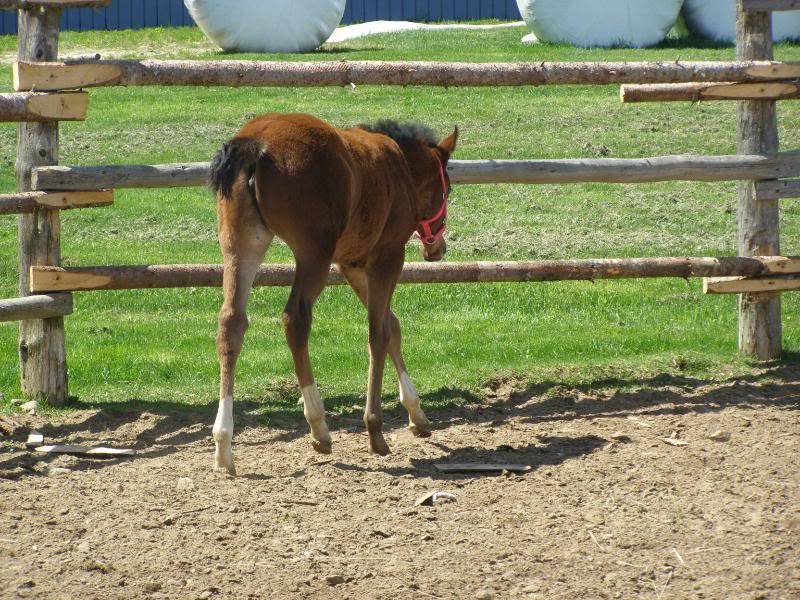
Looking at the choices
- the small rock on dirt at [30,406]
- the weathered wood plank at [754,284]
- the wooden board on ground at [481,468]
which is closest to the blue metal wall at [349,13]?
the small rock on dirt at [30,406]

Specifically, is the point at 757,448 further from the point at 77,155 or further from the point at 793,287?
the point at 77,155

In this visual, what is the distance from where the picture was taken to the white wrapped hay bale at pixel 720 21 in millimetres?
17364

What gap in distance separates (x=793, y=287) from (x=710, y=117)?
25.2 ft

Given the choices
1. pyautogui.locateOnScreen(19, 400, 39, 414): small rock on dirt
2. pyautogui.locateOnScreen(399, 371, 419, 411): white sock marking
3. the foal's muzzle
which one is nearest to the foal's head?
the foal's muzzle

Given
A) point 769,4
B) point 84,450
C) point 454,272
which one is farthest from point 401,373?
point 769,4

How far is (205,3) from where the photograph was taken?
1761cm

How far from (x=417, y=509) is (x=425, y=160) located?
7.46ft

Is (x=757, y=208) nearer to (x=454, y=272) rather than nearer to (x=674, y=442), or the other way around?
(x=454, y=272)

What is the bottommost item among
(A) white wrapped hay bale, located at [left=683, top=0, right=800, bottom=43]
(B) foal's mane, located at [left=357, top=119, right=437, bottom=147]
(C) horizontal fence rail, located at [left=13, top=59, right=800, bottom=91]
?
(B) foal's mane, located at [left=357, top=119, right=437, bottom=147]

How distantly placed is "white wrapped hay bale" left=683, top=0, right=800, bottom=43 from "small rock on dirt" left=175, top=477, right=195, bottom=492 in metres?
14.6

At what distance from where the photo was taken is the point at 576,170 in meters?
7.21

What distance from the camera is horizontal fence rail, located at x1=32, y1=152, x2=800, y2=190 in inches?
262

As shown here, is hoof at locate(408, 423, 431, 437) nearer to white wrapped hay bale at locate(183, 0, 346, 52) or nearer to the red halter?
the red halter

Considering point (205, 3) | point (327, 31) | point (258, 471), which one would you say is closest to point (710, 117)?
point (327, 31)
